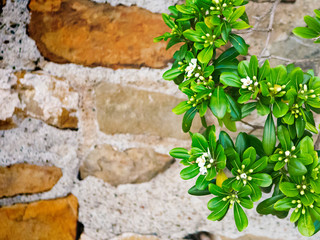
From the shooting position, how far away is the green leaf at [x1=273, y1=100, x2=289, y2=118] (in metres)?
0.45

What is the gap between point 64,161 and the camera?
0.86 m

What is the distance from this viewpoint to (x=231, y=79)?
473 mm

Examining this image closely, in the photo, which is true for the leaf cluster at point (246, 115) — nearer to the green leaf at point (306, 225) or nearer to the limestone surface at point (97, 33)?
the green leaf at point (306, 225)

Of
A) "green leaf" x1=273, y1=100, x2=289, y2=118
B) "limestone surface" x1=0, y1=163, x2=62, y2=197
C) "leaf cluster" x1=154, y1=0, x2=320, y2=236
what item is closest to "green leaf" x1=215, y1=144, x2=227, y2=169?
"leaf cluster" x1=154, y1=0, x2=320, y2=236

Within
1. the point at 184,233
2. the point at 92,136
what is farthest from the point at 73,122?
the point at 184,233

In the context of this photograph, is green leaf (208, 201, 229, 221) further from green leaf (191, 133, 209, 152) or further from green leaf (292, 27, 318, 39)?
green leaf (292, 27, 318, 39)

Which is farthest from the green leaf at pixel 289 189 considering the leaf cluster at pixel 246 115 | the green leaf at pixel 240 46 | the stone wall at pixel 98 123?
the stone wall at pixel 98 123

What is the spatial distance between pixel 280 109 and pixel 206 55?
0.14m

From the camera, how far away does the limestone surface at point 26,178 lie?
0.84 meters

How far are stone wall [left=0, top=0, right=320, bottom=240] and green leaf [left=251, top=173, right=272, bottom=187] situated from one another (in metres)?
0.34

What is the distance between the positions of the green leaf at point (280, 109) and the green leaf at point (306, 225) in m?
0.16

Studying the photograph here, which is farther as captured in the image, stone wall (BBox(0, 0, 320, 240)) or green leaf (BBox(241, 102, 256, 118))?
stone wall (BBox(0, 0, 320, 240))

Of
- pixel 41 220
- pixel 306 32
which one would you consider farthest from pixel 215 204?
pixel 41 220

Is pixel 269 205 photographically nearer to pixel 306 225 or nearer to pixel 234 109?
pixel 306 225
